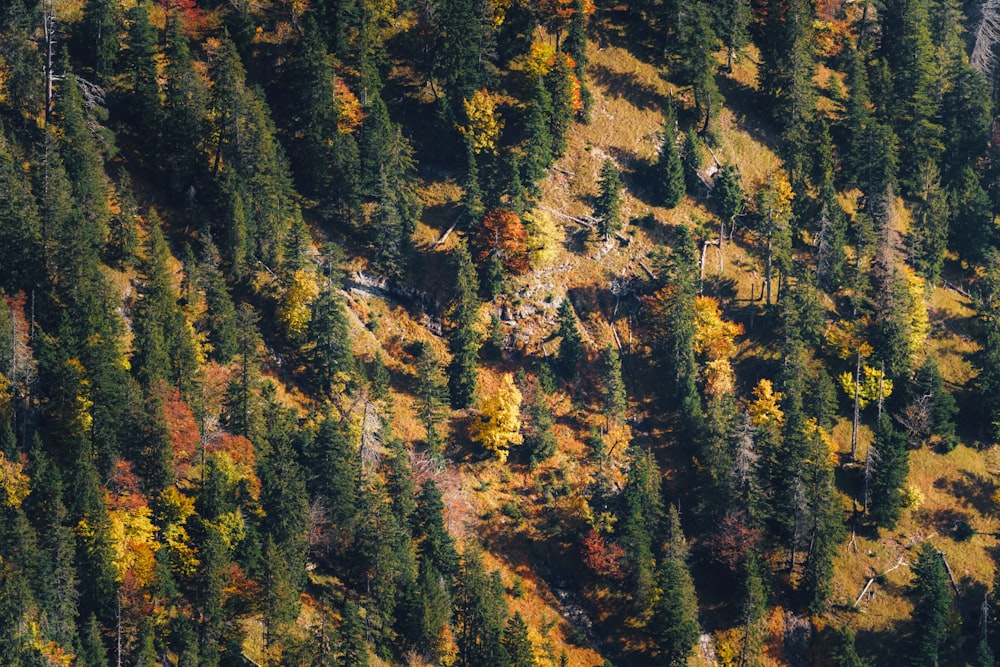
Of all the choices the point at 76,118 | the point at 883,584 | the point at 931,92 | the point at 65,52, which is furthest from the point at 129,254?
the point at 931,92

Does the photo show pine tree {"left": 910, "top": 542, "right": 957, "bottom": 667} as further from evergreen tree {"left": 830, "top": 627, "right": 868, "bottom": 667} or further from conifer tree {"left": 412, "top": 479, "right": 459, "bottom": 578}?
conifer tree {"left": 412, "top": 479, "right": 459, "bottom": 578}

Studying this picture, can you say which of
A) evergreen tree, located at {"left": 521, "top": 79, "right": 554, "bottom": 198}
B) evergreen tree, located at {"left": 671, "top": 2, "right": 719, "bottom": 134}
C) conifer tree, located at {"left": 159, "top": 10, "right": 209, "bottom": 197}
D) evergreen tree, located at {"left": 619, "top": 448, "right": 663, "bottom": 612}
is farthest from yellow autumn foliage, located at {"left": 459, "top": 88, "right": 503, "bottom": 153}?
evergreen tree, located at {"left": 619, "top": 448, "right": 663, "bottom": 612}

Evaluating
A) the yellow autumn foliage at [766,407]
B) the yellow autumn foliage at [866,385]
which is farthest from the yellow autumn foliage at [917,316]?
the yellow autumn foliage at [766,407]

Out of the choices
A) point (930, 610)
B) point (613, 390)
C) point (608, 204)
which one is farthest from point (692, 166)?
point (930, 610)

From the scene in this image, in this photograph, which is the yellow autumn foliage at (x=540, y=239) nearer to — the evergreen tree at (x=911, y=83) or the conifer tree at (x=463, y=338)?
the conifer tree at (x=463, y=338)

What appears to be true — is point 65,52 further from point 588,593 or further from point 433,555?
point 588,593

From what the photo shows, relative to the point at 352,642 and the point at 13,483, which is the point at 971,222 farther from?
the point at 13,483
